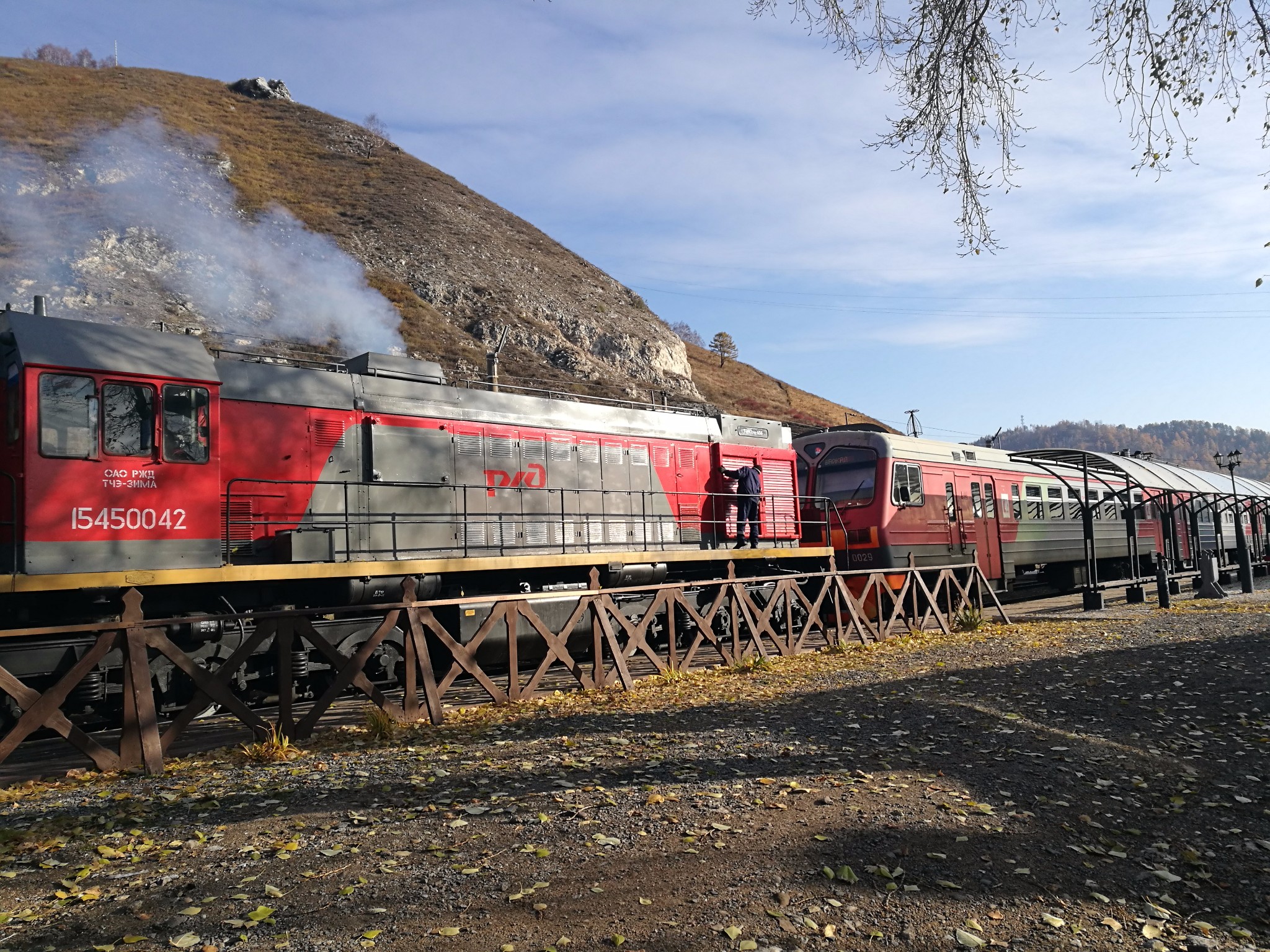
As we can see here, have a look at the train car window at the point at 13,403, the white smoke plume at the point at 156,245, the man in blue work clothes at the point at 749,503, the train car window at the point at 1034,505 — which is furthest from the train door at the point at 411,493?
the white smoke plume at the point at 156,245

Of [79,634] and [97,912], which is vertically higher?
[79,634]

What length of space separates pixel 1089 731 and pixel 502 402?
958cm

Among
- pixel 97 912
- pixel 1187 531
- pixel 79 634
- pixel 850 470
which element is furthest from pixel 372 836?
pixel 1187 531

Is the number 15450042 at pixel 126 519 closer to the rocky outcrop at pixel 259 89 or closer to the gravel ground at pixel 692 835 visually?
the gravel ground at pixel 692 835

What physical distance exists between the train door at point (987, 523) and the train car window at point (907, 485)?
8.80 feet

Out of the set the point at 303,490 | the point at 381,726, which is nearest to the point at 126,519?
the point at 303,490

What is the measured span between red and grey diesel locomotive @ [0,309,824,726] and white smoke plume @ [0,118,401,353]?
2984 centimetres

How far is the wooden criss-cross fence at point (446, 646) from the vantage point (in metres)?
7.37

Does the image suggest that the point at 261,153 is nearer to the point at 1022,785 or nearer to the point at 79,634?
the point at 79,634


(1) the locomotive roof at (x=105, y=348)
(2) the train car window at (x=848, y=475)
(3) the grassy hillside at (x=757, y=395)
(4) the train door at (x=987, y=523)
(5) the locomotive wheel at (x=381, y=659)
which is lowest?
(5) the locomotive wheel at (x=381, y=659)

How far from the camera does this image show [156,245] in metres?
55.8

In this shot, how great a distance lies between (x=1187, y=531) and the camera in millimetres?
30359

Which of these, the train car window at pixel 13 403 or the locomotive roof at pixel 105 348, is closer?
the train car window at pixel 13 403

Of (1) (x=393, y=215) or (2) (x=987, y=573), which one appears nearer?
(2) (x=987, y=573)
